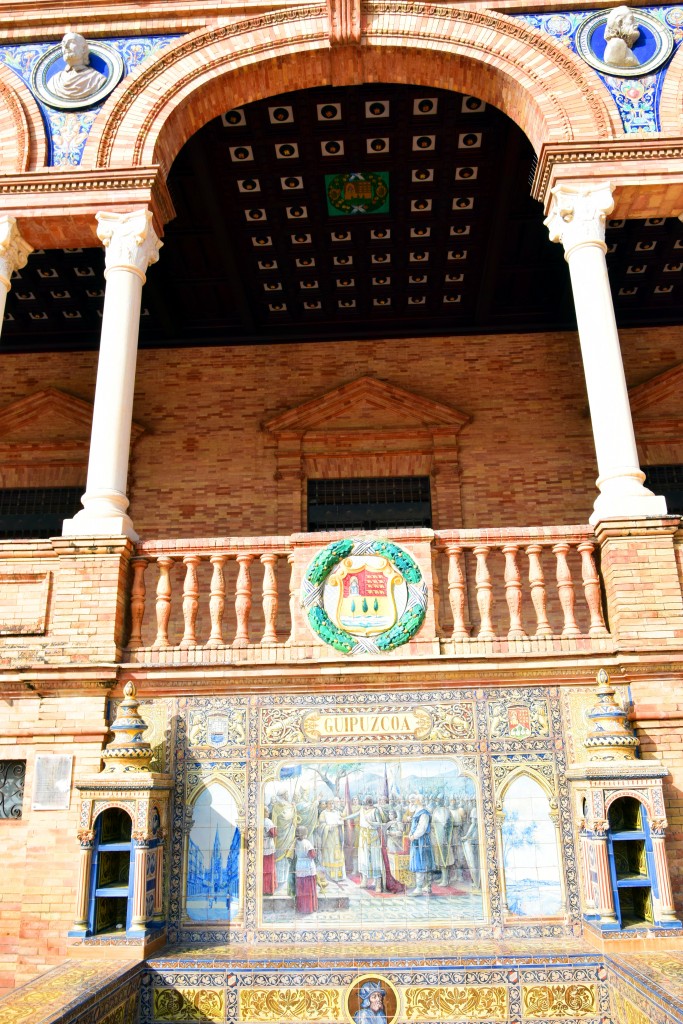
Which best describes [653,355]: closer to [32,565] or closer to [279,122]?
[279,122]

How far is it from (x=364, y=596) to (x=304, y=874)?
2129mm

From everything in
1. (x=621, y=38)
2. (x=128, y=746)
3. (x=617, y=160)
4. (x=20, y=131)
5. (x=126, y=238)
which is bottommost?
(x=128, y=746)

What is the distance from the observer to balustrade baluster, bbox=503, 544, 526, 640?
706 cm

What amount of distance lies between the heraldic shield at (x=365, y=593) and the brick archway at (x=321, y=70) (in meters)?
4.56

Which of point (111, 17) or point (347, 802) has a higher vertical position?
point (111, 17)

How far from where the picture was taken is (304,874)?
21.4ft

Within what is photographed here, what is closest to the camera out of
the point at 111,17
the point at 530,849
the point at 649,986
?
the point at 649,986

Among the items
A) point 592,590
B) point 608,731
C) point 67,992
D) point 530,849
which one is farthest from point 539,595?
point 67,992

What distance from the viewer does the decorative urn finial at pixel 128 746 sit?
639 cm

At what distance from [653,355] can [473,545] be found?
6.72 metres

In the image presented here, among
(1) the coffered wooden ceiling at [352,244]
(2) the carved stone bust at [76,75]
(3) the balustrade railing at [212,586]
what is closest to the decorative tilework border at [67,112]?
(2) the carved stone bust at [76,75]

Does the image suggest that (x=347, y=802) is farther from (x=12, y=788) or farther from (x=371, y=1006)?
(x=12, y=788)

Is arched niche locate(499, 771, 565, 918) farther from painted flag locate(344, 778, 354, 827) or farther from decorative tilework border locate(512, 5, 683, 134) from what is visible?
decorative tilework border locate(512, 5, 683, 134)

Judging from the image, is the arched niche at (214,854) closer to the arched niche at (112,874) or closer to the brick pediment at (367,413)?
the arched niche at (112,874)
